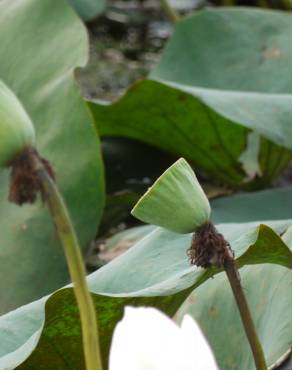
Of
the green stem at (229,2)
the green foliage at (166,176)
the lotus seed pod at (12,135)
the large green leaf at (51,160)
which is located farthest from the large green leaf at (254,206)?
the green stem at (229,2)

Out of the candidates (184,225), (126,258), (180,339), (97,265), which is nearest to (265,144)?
(97,265)

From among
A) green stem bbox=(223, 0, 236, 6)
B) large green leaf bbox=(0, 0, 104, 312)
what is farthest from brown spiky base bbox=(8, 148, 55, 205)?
green stem bbox=(223, 0, 236, 6)

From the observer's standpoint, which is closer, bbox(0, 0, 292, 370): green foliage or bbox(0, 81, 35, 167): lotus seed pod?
bbox(0, 81, 35, 167): lotus seed pod

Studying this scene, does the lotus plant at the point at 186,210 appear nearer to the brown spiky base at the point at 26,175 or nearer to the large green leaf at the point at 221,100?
the brown spiky base at the point at 26,175

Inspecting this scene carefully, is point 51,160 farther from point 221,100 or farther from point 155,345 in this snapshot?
point 155,345

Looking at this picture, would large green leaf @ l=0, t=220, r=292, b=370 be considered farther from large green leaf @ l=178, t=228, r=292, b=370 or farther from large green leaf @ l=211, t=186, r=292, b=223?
large green leaf @ l=211, t=186, r=292, b=223

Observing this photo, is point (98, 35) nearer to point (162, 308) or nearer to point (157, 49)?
point (157, 49)

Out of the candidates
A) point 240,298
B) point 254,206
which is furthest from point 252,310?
point 254,206
